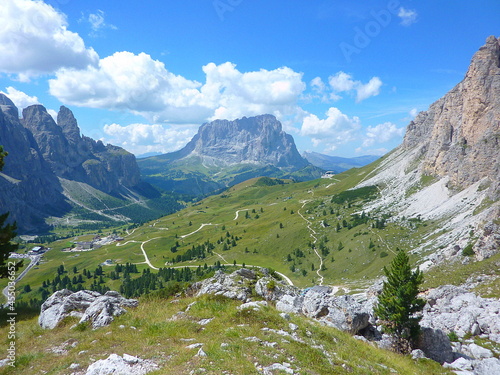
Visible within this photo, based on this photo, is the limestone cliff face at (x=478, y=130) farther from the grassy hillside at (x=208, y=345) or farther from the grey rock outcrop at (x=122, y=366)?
the grey rock outcrop at (x=122, y=366)

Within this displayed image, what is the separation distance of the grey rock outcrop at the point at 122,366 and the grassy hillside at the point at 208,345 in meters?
0.74

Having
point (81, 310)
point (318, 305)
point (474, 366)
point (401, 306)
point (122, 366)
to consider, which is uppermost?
point (122, 366)

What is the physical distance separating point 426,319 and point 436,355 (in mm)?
11881

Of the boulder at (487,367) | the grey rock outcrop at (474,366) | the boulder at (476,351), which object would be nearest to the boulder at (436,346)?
the grey rock outcrop at (474,366)

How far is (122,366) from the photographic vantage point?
15844 mm

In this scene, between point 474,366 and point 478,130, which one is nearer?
point 474,366

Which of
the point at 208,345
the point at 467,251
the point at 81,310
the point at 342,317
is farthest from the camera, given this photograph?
the point at 467,251

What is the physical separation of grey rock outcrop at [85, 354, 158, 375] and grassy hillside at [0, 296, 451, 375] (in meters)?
0.74

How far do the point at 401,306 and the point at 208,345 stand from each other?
81.1ft

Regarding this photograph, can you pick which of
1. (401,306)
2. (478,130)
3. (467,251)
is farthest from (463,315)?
(478,130)

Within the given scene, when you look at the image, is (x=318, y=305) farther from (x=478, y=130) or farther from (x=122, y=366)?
(x=478, y=130)

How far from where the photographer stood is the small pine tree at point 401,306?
3123 cm

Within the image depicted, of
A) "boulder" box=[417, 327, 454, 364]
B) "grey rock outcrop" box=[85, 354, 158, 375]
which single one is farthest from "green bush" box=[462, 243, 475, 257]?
"grey rock outcrop" box=[85, 354, 158, 375]

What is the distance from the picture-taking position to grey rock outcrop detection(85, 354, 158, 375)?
50.9 feet
